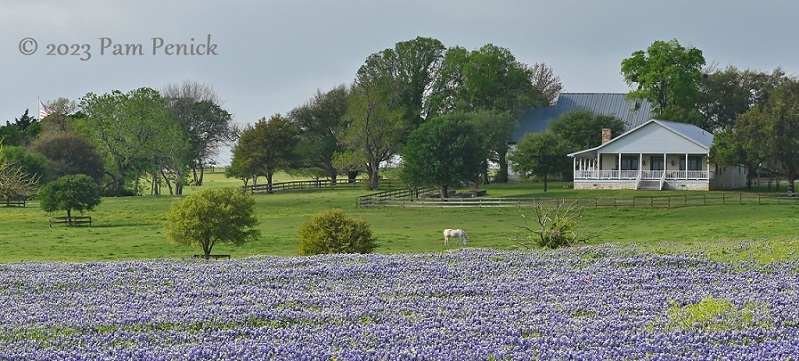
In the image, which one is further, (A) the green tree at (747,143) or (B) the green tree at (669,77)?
(B) the green tree at (669,77)

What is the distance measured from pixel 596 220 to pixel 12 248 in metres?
32.0

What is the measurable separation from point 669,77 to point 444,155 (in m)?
31.5

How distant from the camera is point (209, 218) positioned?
126 feet

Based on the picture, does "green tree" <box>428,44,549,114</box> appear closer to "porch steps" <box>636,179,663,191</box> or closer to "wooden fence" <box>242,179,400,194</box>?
"wooden fence" <box>242,179,400,194</box>

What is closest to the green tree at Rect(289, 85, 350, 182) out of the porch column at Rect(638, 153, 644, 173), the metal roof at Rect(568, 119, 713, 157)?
the metal roof at Rect(568, 119, 713, 157)

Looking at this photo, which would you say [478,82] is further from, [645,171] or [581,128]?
[645,171]

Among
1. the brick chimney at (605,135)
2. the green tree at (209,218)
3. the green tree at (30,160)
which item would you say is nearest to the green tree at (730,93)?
the brick chimney at (605,135)

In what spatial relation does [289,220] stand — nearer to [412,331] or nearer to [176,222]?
[176,222]

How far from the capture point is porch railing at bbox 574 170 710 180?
3378 inches

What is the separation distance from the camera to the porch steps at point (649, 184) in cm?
8594

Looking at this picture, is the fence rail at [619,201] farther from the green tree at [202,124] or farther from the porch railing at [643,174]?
the green tree at [202,124]

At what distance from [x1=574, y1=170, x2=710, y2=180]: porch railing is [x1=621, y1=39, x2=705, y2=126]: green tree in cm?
1421

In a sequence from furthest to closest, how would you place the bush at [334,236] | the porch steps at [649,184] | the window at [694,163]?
the window at [694,163]
the porch steps at [649,184]
the bush at [334,236]

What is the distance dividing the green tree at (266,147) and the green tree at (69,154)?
48.1 ft
